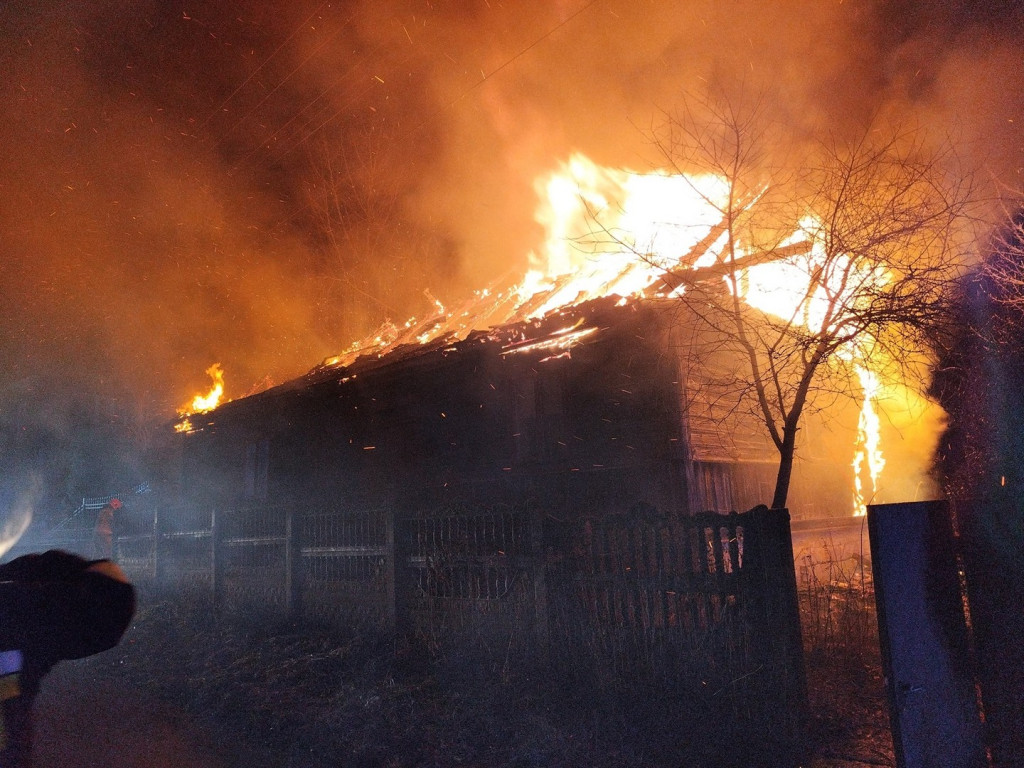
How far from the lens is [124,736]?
225 inches

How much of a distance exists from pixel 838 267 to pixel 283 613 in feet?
27.6

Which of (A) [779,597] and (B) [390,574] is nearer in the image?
(A) [779,597]

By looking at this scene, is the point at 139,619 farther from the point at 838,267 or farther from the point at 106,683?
the point at 838,267

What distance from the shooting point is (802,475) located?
9258 millimetres

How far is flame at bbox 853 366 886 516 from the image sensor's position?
10703mm

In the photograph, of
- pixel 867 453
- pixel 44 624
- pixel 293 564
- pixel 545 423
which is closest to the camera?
pixel 44 624

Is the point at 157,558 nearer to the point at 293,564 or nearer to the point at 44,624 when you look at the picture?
the point at 293,564

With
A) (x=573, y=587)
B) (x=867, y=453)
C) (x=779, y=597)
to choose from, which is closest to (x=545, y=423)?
(x=573, y=587)

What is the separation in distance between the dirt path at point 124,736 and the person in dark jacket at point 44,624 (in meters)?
3.23

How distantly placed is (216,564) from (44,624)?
972cm

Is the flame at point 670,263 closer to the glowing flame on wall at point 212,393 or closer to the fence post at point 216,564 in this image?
the fence post at point 216,564

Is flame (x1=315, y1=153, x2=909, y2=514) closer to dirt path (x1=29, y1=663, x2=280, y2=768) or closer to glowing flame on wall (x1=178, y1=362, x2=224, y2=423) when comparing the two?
dirt path (x1=29, y1=663, x2=280, y2=768)

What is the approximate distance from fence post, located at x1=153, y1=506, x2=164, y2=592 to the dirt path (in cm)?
577

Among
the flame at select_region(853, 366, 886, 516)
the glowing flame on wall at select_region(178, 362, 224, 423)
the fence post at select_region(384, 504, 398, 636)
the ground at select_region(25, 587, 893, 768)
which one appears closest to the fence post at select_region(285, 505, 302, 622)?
the ground at select_region(25, 587, 893, 768)
